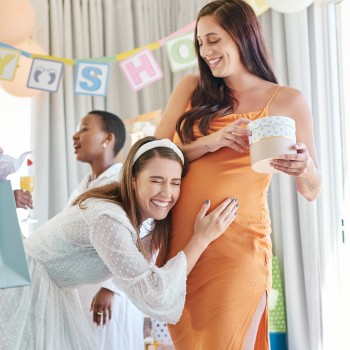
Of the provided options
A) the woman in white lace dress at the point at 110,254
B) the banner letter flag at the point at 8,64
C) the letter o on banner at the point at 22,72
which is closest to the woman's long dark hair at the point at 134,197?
the woman in white lace dress at the point at 110,254

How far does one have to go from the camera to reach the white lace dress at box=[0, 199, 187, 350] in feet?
5.28

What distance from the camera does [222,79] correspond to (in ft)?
6.02

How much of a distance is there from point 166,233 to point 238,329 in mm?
335

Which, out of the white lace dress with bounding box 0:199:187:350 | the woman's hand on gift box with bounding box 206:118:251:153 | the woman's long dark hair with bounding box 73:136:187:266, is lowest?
the white lace dress with bounding box 0:199:187:350

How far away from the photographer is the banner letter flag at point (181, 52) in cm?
372

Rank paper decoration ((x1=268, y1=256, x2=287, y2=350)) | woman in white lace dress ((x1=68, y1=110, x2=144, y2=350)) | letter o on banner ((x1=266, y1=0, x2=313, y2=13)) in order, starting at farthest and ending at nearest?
paper decoration ((x1=268, y1=256, x2=287, y2=350)), letter o on banner ((x1=266, y1=0, x2=313, y2=13)), woman in white lace dress ((x1=68, y1=110, x2=144, y2=350))

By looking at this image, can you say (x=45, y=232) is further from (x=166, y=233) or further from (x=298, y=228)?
(x=298, y=228)

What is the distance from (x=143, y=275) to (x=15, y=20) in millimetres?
2732

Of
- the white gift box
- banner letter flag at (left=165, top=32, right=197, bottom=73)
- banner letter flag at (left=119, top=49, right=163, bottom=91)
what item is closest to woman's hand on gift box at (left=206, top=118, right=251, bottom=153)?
the white gift box

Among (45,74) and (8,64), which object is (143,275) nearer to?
(8,64)

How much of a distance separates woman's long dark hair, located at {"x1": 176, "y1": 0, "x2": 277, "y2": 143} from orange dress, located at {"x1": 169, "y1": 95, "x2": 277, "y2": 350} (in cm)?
5

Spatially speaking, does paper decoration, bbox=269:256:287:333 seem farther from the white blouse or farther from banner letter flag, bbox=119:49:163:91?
the white blouse

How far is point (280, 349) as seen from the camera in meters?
3.66

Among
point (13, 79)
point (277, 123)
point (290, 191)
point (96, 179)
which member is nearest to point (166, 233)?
point (277, 123)
